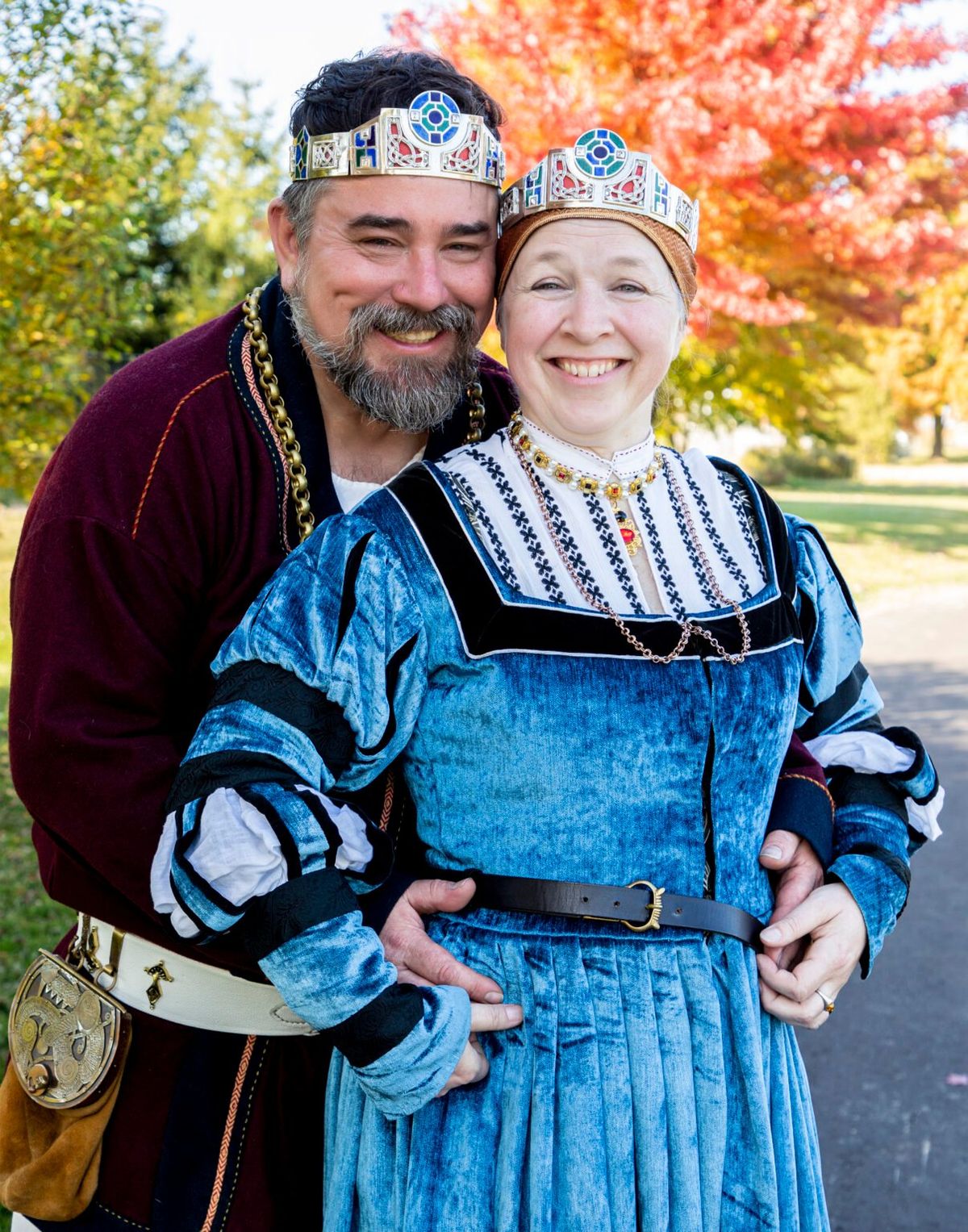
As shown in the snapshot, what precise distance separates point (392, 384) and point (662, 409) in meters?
0.42

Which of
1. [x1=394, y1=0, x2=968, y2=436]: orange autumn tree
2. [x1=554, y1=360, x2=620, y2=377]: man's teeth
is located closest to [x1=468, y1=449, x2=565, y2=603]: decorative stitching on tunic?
[x1=554, y1=360, x2=620, y2=377]: man's teeth

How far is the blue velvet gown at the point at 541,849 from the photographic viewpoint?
5.18 ft

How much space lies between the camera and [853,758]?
6.36 feet

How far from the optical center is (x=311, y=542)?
166cm

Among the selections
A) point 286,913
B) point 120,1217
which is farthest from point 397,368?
point 120,1217

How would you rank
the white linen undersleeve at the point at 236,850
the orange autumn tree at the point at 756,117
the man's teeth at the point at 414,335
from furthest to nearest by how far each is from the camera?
the orange autumn tree at the point at 756,117, the man's teeth at the point at 414,335, the white linen undersleeve at the point at 236,850

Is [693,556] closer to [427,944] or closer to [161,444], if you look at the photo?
[427,944]

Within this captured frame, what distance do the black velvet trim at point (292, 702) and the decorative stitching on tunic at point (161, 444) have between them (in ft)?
1.12

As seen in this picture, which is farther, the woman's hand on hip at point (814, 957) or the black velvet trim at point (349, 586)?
the woman's hand on hip at point (814, 957)

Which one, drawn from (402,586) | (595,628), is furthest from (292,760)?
(595,628)

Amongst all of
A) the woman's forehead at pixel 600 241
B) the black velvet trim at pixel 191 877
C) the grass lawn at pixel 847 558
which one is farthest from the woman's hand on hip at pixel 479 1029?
the grass lawn at pixel 847 558

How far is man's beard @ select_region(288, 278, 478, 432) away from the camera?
2.00m

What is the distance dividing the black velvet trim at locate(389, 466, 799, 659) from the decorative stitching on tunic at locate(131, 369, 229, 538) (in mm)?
368

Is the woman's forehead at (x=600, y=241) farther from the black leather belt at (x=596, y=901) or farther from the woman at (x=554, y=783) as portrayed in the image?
the black leather belt at (x=596, y=901)
